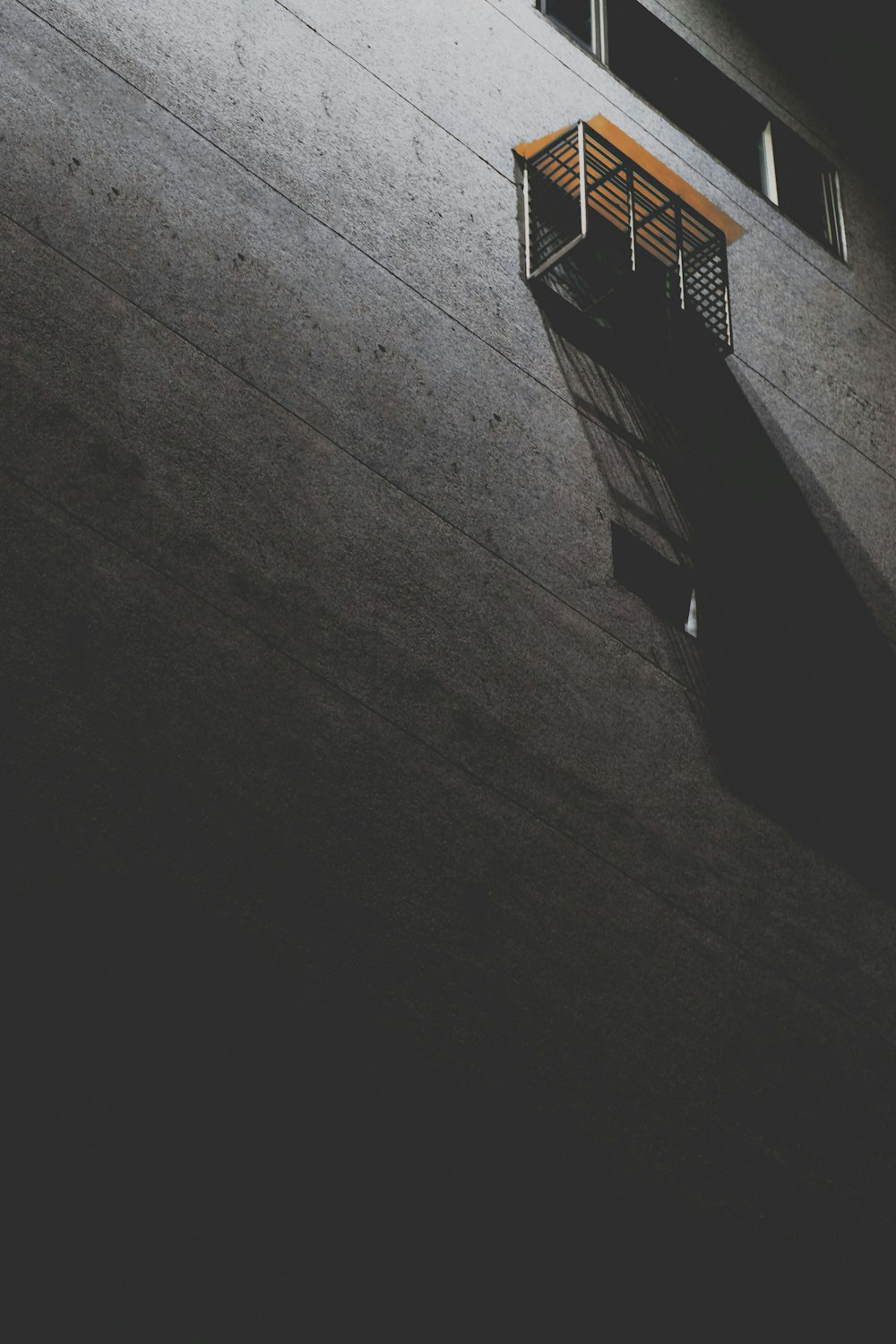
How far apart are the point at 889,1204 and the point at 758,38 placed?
1340 cm

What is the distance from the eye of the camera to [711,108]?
580 inches

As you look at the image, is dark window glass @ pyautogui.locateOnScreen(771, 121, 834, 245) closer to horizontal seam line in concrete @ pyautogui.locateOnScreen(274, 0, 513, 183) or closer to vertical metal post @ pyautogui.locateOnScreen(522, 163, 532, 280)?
vertical metal post @ pyautogui.locateOnScreen(522, 163, 532, 280)

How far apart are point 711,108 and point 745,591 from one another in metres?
6.88

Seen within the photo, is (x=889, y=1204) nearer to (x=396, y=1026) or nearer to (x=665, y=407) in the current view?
(x=396, y=1026)

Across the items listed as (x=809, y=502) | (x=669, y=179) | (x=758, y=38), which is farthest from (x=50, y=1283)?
(x=758, y=38)

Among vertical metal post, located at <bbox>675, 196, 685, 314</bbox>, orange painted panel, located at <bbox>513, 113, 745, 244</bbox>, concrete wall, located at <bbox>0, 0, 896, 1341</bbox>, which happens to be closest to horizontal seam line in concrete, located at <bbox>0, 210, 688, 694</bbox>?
concrete wall, located at <bbox>0, 0, 896, 1341</bbox>

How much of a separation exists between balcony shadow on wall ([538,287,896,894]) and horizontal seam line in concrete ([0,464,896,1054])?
51.2 inches

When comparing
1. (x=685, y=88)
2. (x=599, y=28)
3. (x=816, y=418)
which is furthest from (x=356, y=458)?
(x=685, y=88)

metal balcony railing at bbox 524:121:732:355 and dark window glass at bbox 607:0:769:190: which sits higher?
dark window glass at bbox 607:0:769:190

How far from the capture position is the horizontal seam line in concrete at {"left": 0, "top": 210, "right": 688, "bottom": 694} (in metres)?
8.45

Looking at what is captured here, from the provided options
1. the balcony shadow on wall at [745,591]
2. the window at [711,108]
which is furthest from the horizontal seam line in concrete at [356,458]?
the window at [711,108]

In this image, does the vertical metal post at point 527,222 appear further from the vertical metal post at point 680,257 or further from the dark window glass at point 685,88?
the dark window glass at point 685,88

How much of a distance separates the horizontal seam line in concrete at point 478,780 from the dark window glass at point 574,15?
29.1 feet

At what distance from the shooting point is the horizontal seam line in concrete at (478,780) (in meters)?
7.67
